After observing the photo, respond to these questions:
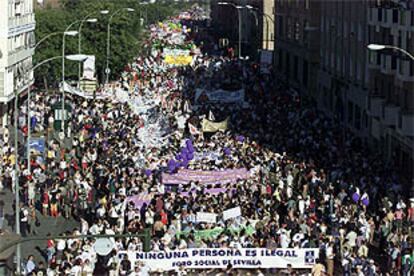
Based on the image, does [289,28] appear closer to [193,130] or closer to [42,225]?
[193,130]

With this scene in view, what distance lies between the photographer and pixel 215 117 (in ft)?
191

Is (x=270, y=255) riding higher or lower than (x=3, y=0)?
lower

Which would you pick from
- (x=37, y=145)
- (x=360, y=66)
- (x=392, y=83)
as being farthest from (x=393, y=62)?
(x=37, y=145)

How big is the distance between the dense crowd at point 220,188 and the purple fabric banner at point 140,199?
0.11m

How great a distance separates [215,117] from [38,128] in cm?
796

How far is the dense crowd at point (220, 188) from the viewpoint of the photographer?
30.2 meters

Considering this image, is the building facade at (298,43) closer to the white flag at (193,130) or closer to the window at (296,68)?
the window at (296,68)

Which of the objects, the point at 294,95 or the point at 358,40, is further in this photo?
the point at 294,95

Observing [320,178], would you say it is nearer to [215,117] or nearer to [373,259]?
[373,259]

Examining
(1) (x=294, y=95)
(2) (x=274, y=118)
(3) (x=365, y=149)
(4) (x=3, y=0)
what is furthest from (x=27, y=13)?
(3) (x=365, y=149)

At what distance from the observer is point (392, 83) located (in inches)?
1967

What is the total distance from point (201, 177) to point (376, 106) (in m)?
15.0

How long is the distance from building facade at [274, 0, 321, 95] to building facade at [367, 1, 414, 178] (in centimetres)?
2125

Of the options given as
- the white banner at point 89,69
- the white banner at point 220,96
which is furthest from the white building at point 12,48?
the white banner at point 220,96
